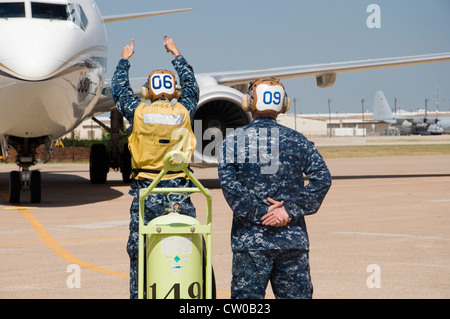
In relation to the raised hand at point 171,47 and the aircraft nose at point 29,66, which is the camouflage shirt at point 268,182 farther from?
the aircraft nose at point 29,66

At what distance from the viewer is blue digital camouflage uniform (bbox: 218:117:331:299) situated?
4422mm

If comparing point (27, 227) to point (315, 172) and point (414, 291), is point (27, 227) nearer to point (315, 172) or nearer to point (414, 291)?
point (414, 291)

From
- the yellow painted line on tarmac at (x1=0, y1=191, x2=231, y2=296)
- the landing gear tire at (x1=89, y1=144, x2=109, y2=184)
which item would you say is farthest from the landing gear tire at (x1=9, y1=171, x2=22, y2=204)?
the landing gear tire at (x1=89, y1=144, x2=109, y2=184)

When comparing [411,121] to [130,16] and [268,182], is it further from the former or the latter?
[268,182]

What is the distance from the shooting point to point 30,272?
7.33 meters

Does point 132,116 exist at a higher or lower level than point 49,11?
lower

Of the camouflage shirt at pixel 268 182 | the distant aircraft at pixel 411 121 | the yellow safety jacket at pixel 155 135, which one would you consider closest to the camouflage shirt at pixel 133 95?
the yellow safety jacket at pixel 155 135

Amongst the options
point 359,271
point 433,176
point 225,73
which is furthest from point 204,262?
point 433,176

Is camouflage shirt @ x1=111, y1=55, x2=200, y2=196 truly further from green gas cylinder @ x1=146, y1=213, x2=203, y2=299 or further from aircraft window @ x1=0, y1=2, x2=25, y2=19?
aircraft window @ x1=0, y1=2, x2=25, y2=19

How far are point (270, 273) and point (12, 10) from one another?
956 cm

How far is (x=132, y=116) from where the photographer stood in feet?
19.3

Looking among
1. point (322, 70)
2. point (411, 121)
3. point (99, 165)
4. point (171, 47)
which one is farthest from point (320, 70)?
point (411, 121)
